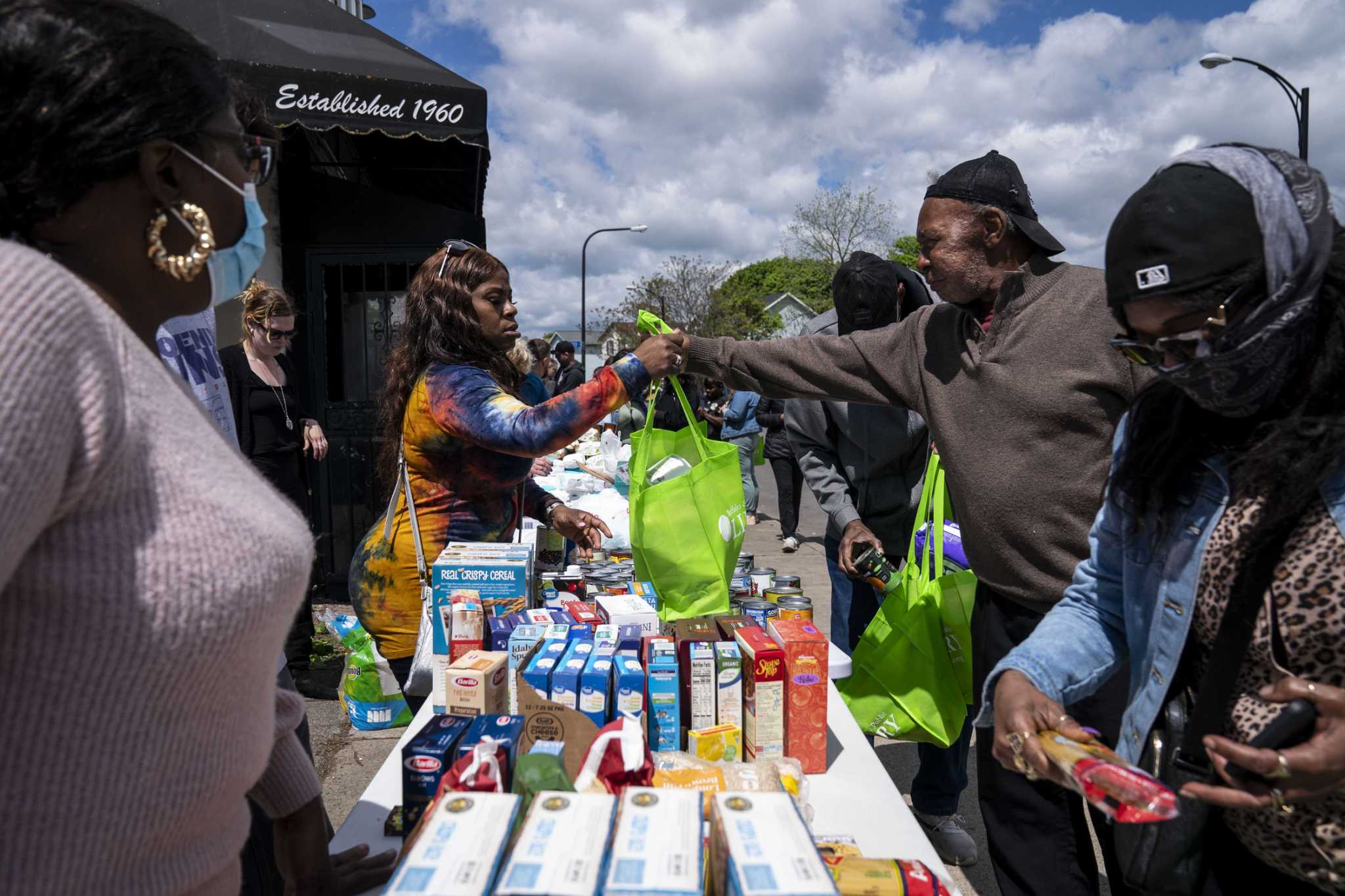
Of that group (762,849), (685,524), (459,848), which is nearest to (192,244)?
(459,848)

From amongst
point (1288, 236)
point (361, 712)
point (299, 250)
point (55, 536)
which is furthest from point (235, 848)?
point (299, 250)

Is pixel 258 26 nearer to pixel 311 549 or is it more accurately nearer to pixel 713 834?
pixel 311 549

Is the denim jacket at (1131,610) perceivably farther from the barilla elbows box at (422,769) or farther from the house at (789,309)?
the house at (789,309)

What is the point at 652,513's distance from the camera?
2.46 meters

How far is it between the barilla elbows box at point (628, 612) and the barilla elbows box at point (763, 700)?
0.37m

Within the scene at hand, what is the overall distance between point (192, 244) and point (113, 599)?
1.54 feet

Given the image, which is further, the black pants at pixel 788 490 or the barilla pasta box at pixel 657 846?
the black pants at pixel 788 490

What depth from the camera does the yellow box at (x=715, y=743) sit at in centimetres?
180

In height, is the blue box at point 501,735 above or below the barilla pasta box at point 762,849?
below

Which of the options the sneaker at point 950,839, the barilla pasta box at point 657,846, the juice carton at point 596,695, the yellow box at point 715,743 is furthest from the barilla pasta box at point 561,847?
the sneaker at point 950,839

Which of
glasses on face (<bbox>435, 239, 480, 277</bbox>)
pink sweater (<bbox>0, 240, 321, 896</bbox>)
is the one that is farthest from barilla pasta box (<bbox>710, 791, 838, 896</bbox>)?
glasses on face (<bbox>435, 239, 480, 277</bbox>)

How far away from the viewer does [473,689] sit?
5.76ft

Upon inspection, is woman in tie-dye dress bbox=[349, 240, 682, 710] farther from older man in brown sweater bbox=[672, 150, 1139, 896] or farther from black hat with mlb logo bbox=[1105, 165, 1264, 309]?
black hat with mlb logo bbox=[1105, 165, 1264, 309]

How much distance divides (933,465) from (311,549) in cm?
221
